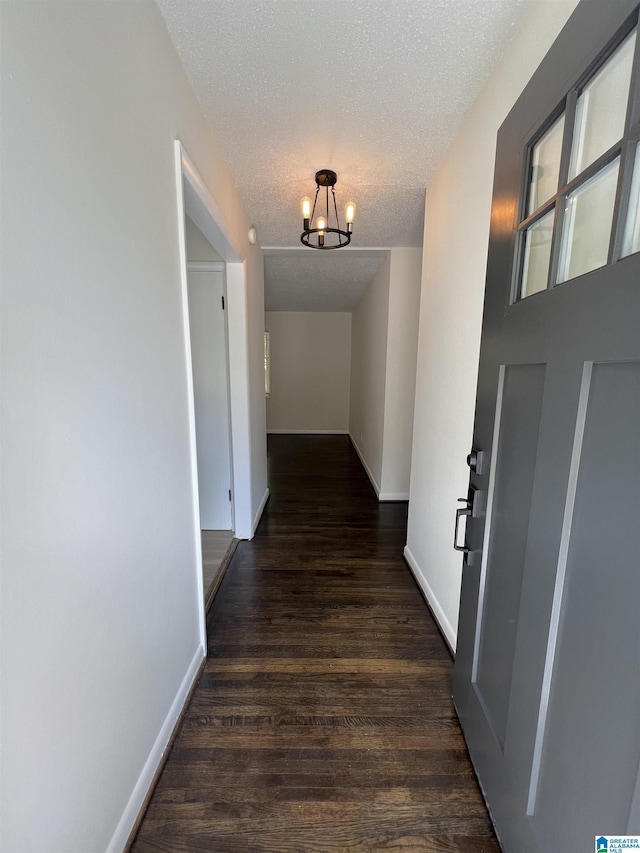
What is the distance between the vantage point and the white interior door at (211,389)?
261 cm

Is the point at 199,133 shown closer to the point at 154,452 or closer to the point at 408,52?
the point at 408,52

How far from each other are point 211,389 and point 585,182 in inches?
96.4

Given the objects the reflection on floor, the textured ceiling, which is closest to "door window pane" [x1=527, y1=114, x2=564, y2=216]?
the textured ceiling

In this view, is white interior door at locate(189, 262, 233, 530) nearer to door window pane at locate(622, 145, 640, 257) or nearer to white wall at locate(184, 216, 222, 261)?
white wall at locate(184, 216, 222, 261)

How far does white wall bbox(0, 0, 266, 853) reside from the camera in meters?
0.64

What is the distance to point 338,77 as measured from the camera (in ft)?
4.60

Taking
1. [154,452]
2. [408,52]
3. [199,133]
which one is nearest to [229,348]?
[199,133]

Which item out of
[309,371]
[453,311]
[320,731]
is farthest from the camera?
[309,371]

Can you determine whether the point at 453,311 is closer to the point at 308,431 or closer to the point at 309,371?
the point at 309,371

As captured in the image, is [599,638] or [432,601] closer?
[599,638]

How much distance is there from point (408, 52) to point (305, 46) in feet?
1.24

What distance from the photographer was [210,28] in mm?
1210

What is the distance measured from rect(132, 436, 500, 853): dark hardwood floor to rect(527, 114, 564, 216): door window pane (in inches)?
72.8

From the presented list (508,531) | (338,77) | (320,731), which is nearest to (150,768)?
(320,731)
